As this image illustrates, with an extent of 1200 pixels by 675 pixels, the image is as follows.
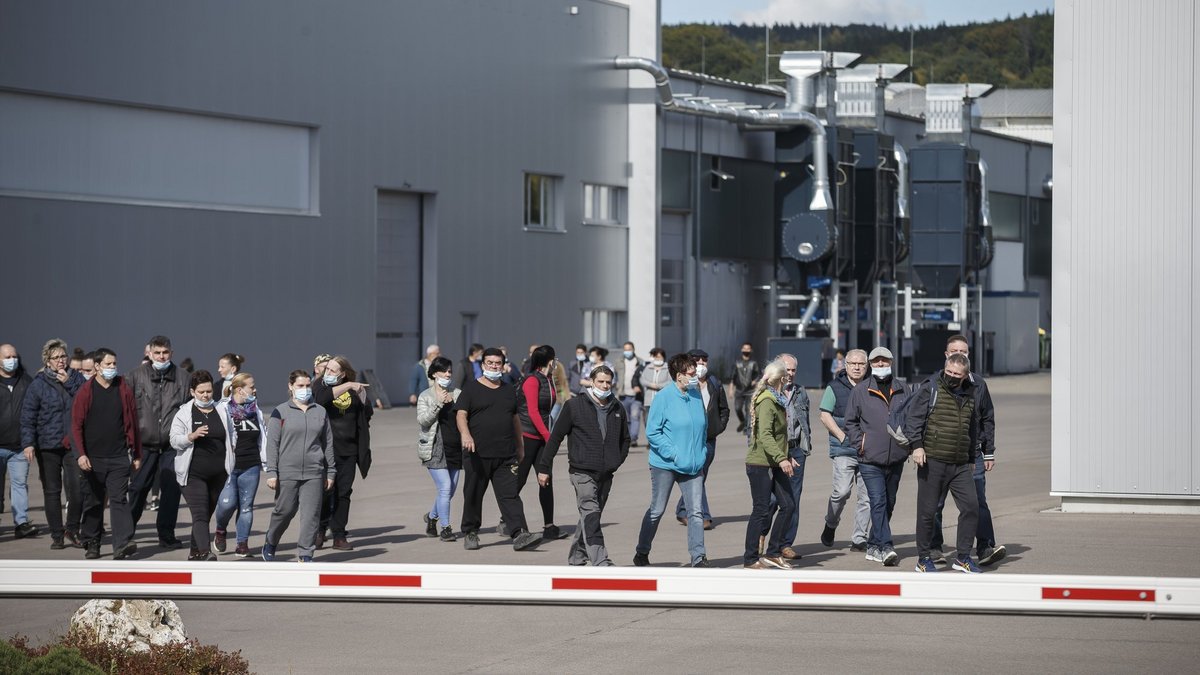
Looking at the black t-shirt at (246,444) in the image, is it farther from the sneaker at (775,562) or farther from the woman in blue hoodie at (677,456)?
the sneaker at (775,562)

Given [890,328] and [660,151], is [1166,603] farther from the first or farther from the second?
[890,328]

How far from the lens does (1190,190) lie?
16672 millimetres

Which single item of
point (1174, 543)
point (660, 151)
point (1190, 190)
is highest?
point (660, 151)

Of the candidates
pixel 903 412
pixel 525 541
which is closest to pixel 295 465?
pixel 525 541

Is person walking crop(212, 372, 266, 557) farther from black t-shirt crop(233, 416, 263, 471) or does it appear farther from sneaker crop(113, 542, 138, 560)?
sneaker crop(113, 542, 138, 560)

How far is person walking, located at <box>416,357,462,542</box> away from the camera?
1495 cm

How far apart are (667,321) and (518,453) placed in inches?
1318

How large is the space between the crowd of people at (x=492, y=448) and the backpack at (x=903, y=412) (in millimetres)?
22

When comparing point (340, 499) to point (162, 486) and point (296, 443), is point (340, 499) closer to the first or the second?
point (296, 443)

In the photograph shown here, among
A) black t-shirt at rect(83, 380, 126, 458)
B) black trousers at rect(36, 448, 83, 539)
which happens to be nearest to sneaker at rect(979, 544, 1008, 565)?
black t-shirt at rect(83, 380, 126, 458)

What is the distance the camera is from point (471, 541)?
14250mm

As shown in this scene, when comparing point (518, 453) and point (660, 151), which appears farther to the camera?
point (660, 151)

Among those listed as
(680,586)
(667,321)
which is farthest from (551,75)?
(680,586)

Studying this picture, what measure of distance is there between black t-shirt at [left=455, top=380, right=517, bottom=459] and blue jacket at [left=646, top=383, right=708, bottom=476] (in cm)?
199
